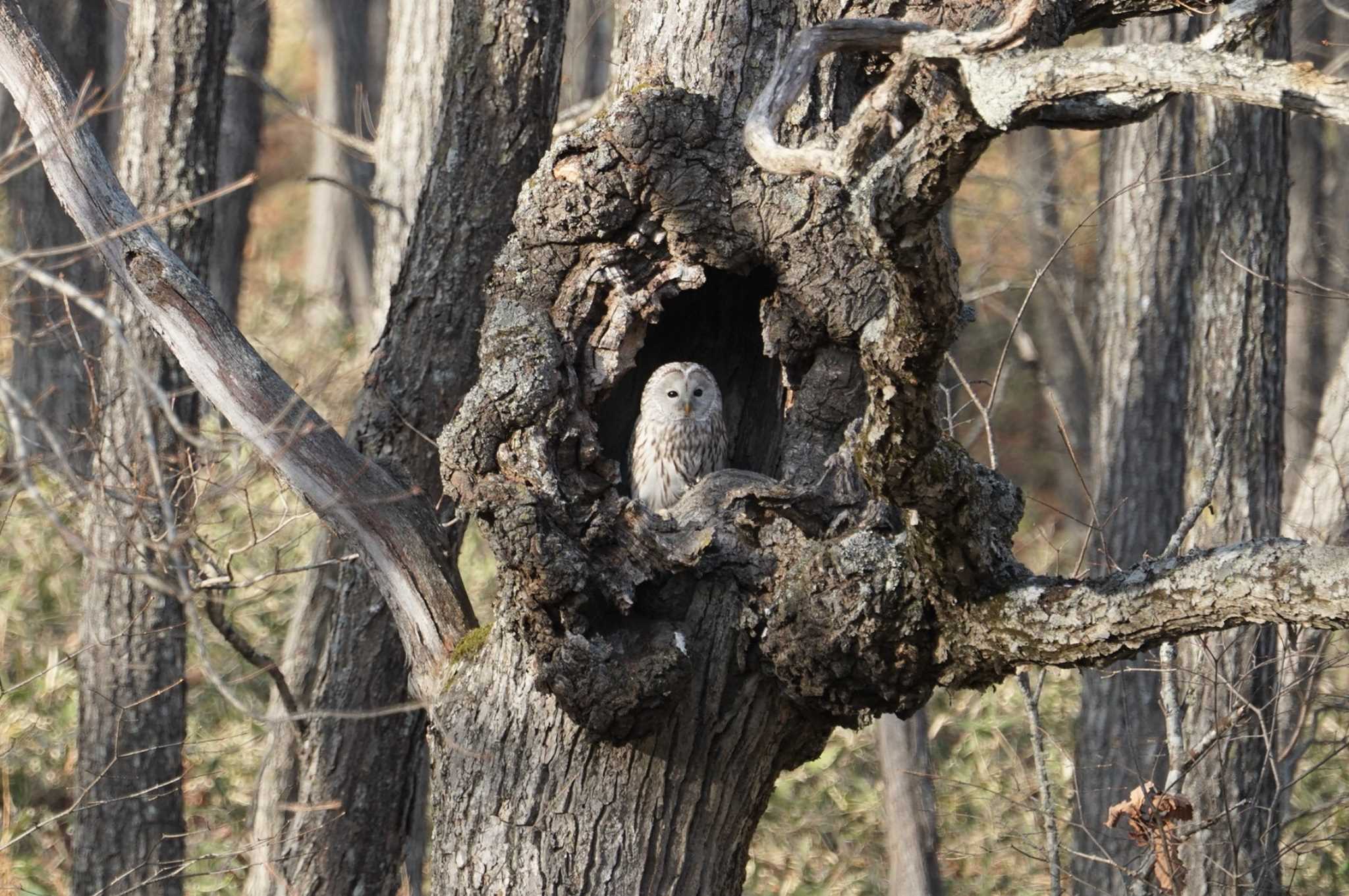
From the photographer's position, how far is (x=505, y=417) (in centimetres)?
381

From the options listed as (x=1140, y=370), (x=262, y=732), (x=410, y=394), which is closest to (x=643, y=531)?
(x=410, y=394)

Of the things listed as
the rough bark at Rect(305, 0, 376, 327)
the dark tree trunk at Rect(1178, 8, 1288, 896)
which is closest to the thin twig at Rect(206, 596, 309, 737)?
the dark tree trunk at Rect(1178, 8, 1288, 896)

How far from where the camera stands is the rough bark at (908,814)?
6633 millimetres

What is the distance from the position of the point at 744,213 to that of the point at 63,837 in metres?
6.11

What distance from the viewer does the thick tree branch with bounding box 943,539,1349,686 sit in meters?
2.87

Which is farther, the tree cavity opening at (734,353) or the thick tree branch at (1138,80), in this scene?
the tree cavity opening at (734,353)

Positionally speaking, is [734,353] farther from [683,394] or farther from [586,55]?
[586,55]

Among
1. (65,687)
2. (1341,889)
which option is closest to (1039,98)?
(1341,889)

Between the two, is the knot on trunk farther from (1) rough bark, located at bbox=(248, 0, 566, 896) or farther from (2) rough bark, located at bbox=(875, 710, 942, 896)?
(2) rough bark, located at bbox=(875, 710, 942, 896)

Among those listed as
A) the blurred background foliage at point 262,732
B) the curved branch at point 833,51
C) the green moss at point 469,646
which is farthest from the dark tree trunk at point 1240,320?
the curved branch at point 833,51

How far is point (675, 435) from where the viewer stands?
5.43 meters

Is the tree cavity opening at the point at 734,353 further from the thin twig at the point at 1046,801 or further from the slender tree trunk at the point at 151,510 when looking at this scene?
the slender tree trunk at the point at 151,510

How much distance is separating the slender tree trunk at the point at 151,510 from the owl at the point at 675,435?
73.5 inches

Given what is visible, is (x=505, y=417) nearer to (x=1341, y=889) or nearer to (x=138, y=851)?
(x=138, y=851)
